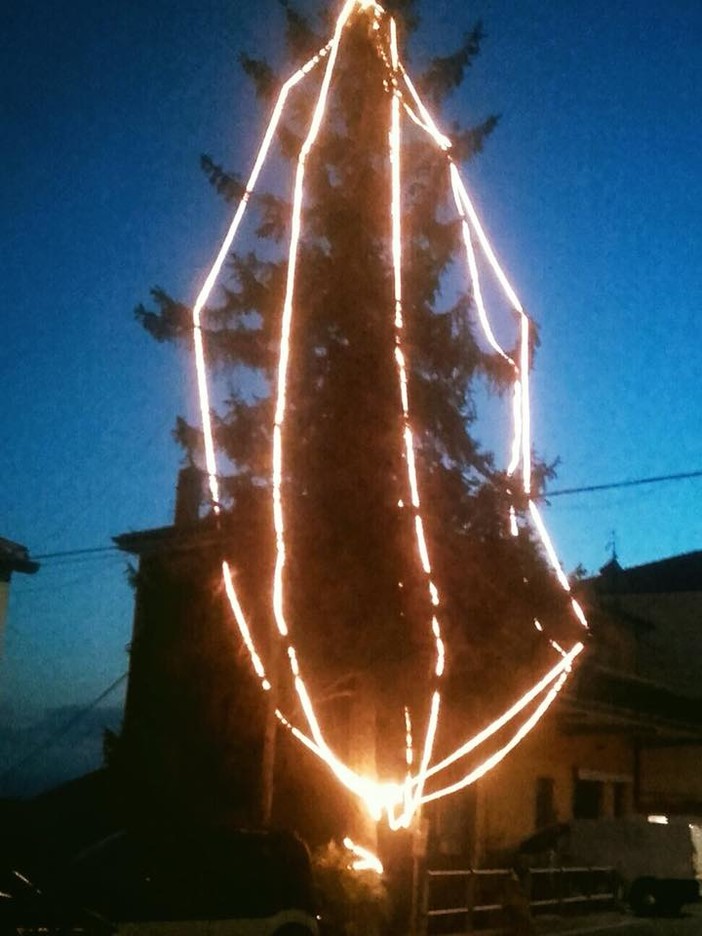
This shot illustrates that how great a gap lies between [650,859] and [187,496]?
1202 cm

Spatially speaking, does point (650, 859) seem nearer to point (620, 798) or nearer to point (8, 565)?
point (620, 798)

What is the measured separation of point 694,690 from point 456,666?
79.2 ft

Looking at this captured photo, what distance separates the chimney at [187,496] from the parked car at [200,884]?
540 inches

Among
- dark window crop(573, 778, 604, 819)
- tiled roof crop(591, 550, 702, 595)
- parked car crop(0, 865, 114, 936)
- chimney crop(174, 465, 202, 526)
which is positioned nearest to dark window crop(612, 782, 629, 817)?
dark window crop(573, 778, 604, 819)

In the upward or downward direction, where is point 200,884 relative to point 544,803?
Result: downward

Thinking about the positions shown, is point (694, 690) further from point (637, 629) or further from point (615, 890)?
point (615, 890)

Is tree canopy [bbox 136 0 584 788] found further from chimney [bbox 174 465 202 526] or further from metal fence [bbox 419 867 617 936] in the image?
chimney [bbox 174 465 202 526]

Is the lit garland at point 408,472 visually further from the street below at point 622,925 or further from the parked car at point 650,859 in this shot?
the parked car at point 650,859

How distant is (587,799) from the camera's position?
90.5 feet

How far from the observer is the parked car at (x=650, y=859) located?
64.9 ft

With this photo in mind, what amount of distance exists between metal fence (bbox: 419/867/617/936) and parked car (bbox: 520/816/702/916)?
7.14 feet

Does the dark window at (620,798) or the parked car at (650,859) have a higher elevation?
the dark window at (620,798)

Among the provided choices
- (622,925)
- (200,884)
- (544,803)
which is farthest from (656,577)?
(200,884)

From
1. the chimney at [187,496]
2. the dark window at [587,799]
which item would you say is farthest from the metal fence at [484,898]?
the chimney at [187,496]
